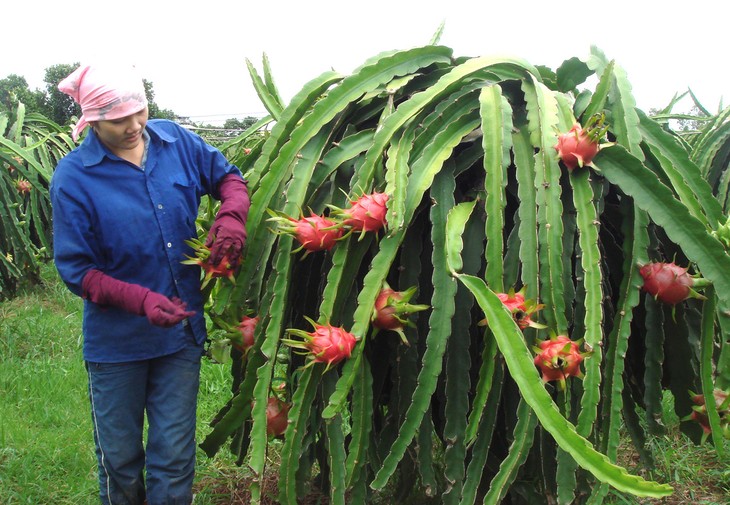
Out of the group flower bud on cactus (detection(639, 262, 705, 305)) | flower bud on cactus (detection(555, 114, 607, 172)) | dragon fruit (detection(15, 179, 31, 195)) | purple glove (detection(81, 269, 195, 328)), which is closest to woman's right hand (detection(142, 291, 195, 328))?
purple glove (detection(81, 269, 195, 328))

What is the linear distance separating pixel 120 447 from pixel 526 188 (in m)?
1.56

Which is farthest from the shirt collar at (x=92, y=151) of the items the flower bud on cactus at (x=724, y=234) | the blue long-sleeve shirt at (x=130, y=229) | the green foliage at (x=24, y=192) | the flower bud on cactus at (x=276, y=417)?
the green foliage at (x=24, y=192)

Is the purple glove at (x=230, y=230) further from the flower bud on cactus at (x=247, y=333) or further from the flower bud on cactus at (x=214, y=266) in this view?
the flower bud on cactus at (x=247, y=333)

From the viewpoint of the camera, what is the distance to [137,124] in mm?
2115

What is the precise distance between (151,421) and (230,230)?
832 millimetres

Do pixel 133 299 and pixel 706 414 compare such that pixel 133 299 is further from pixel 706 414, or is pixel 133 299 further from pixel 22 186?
pixel 22 186

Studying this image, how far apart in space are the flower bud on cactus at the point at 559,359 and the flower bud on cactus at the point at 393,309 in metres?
0.27

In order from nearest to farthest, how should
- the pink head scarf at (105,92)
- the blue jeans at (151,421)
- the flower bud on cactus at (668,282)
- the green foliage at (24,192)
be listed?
1. the flower bud on cactus at (668,282)
2. the pink head scarf at (105,92)
3. the blue jeans at (151,421)
4. the green foliage at (24,192)

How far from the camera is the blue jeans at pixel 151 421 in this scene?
226 cm

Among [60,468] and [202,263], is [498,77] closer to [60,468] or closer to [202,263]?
[202,263]

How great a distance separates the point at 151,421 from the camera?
2324 mm

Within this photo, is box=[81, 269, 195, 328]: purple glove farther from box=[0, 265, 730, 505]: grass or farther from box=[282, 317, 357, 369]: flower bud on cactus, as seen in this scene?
box=[0, 265, 730, 505]: grass

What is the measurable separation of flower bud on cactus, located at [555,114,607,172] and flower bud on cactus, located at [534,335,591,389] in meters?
0.42

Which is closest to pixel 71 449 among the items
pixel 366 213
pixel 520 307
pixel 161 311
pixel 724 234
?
pixel 161 311
